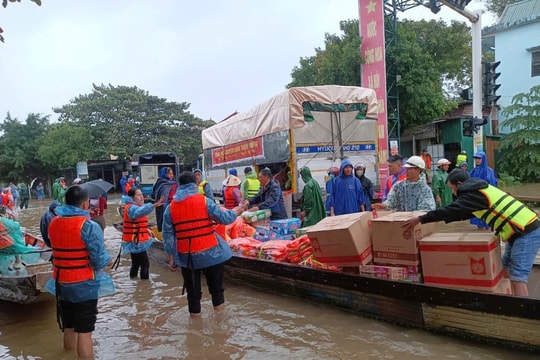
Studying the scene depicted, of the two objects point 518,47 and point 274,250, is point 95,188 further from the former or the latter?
point 518,47

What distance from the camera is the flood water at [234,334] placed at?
376 cm

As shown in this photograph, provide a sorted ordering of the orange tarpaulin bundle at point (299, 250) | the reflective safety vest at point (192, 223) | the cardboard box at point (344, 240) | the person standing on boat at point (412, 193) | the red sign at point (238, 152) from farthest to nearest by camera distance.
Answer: the red sign at point (238, 152)
the orange tarpaulin bundle at point (299, 250)
the person standing on boat at point (412, 193)
the reflective safety vest at point (192, 223)
the cardboard box at point (344, 240)

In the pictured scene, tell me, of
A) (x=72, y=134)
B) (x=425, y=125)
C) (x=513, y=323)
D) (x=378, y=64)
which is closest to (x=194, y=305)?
(x=513, y=323)

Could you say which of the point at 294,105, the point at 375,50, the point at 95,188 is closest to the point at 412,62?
the point at 375,50

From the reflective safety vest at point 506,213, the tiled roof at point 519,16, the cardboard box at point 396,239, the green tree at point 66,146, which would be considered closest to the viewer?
the reflective safety vest at point 506,213

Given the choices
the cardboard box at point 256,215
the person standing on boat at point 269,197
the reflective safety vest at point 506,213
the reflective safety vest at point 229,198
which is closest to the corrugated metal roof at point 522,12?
the reflective safety vest at point 229,198

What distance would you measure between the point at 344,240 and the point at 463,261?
1042 millimetres

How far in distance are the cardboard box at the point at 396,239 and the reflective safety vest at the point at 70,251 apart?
2628 mm

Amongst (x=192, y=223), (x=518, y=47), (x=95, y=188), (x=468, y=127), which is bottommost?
(x=192, y=223)

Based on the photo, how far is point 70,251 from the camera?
3.54 m

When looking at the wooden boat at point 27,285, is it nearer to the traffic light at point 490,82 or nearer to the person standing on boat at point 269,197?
the person standing on boat at point 269,197

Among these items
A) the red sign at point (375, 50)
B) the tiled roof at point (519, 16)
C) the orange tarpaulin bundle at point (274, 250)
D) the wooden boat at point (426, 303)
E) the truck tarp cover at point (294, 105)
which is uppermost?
the tiled roof at point (519, 16)

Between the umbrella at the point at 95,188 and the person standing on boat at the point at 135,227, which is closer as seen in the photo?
the umbrella at the point at 95,188

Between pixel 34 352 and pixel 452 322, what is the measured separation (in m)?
4.09
